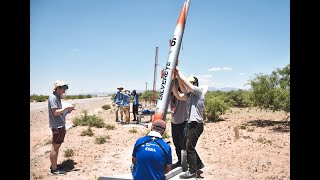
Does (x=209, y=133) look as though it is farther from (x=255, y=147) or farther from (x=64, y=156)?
(x=64, y=156)

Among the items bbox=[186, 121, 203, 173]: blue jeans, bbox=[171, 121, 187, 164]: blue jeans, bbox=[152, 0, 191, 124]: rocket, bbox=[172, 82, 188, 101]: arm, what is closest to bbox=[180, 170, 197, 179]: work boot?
bbox=[186, 121, 203, 173]: blue jeans

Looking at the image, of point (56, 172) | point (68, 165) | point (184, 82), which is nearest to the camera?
point (184, 82)

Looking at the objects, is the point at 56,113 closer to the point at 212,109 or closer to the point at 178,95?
the point at 178,95

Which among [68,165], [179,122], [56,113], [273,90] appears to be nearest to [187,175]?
[179,122]

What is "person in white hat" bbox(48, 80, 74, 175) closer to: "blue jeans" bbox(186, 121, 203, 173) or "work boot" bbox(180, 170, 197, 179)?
"blue jeans" bbox(186, 121, 203, 173)

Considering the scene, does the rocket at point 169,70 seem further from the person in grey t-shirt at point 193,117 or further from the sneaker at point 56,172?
the sneaker at point 56,172

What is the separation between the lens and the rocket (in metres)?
6.68

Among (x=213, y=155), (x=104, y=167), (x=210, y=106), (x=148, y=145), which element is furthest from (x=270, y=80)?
(x=148, y=145)

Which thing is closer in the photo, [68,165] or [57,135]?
[57,135]

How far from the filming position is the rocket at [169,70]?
668cm

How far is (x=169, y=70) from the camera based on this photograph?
6.85 meters

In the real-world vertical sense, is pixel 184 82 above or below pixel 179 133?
above

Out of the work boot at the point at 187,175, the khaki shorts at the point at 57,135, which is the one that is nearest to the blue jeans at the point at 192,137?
the work boot at the point at 187,175

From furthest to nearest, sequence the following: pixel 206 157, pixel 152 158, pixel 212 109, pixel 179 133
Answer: pixel 212 109 < pixel 206 157 < pixel 179 133 < pixel 152 158
